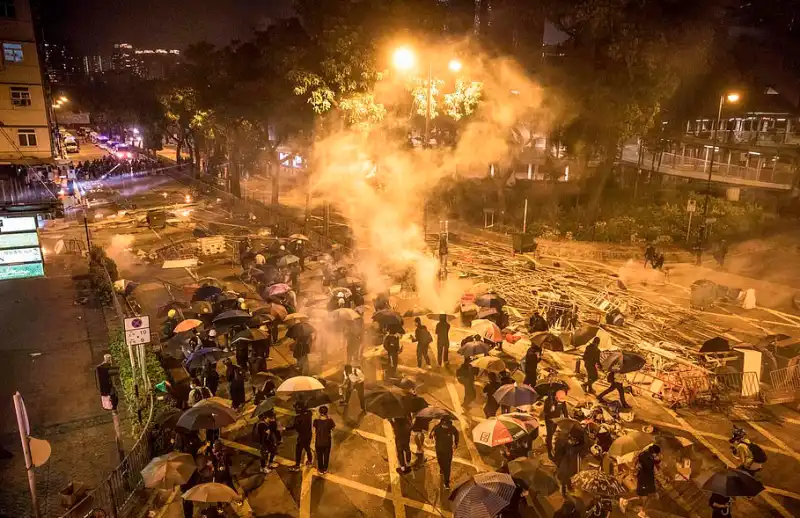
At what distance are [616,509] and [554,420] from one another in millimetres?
1573

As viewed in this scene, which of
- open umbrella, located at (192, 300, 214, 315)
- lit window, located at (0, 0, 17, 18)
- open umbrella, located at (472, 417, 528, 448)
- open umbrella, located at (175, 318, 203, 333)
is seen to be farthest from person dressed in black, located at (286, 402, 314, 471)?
lit window, located at (0, 0, 17, 18)

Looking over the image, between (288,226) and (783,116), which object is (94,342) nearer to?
(288,226)

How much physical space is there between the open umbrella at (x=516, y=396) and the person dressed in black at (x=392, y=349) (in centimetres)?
378

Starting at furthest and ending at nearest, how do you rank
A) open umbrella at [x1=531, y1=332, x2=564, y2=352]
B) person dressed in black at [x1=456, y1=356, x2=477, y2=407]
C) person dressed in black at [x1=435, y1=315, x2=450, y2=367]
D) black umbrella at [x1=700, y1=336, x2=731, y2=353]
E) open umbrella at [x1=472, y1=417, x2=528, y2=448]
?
person dressed in black at [x1=435, y1=315, x2=450, y2=367], black umbrella at [x1=700, y1=336, x2=731, y2=353], open umbrella at [x1=531, y1=332, x2=564, y2=352], person dressed in black at [x1=456, y1=356, x2=477, y2=407], open umbrella at [x1=472, y1=417, x2=528, y2=448]

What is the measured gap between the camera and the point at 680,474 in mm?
9055

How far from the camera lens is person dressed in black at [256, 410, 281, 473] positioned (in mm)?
9143

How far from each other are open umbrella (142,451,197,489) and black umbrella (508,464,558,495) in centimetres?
418

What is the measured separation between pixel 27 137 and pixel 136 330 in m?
24.8

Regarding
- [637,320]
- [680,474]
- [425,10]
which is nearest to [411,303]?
[637,320]

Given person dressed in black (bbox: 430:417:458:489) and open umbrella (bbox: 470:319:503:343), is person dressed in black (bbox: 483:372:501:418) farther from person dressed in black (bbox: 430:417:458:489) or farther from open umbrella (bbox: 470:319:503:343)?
open umbrella (bbox: 470:319:503:343)

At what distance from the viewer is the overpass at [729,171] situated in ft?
110

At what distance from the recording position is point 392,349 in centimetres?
1278

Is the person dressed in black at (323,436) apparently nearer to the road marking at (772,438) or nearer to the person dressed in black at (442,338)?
the person dressed in black at (442,338)

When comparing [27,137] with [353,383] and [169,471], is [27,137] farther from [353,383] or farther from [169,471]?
[169,471]
